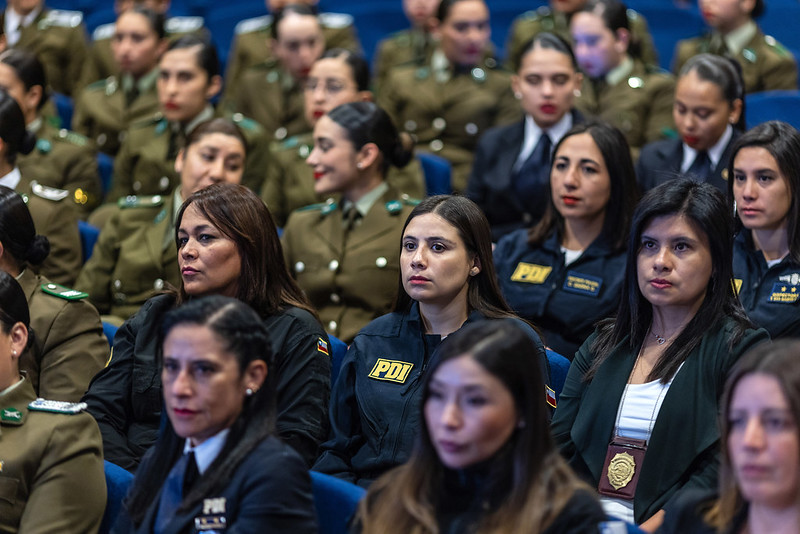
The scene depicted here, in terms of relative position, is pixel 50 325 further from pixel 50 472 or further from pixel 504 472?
pixel 504 472

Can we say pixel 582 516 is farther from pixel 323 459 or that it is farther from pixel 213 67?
pixel 213 67

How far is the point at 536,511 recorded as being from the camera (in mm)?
1852

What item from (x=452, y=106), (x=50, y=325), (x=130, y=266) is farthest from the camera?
(x=452, y=106)

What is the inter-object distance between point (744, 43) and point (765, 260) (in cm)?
204

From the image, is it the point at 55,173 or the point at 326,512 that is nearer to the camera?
the point at 326,512

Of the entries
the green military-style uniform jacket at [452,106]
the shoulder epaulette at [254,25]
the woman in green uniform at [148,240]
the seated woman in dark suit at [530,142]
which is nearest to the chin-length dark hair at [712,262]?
the seated woman in dark suit at [530,142]

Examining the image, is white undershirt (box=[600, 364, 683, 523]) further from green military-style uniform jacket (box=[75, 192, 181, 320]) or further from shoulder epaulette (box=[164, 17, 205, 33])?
shoulder epaulette (box=[164, 17, 205, 33])

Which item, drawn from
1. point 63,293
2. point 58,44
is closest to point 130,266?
point 63,293

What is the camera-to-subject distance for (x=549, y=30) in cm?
562

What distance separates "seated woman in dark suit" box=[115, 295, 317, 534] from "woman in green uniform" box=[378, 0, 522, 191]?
9.45 ft

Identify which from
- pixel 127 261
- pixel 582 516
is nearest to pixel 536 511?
pixel 582 516

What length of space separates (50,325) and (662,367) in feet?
5.32

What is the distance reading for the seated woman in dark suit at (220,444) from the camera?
2.07m

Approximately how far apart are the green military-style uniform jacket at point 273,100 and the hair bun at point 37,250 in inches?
89.5
